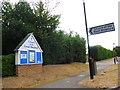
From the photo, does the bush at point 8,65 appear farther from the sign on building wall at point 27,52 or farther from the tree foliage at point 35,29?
the tree foliage at point 35,29

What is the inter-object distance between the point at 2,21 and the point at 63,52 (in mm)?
8835

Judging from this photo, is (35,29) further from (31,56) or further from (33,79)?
(33,79)

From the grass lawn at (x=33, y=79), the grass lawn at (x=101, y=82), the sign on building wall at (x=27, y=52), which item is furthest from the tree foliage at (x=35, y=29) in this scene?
the grass lawn at (x=101, y=82)

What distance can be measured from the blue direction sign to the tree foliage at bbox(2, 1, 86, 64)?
25.0 ft

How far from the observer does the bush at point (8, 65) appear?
1070 centimetres

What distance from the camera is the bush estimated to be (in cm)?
1070

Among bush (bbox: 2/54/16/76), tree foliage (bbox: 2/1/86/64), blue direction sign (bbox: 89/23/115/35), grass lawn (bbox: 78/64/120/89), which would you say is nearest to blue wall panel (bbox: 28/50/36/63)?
bush (bbox: 2/54/16/76)

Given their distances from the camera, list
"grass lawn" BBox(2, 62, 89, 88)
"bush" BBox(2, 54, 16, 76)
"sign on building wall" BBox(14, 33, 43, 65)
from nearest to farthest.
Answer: "grass lawn" BBox(2, 62, 89, 88), "bush" BBox(2, 54, 16, 76), "sign on building wall" BBox(14, 33, 43, 65)

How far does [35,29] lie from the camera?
51.0 feet

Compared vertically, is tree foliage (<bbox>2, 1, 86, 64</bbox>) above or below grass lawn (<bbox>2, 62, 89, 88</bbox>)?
above

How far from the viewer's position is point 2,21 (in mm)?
14633

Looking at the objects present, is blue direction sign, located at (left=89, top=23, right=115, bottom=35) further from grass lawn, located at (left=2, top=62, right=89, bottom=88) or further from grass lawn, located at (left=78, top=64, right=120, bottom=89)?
grass lawn, located at (left=2, top=62, right=89, bottom=88)

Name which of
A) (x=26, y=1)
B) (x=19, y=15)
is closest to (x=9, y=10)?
(x=19, y=15)

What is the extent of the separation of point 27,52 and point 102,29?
6.78 meters
